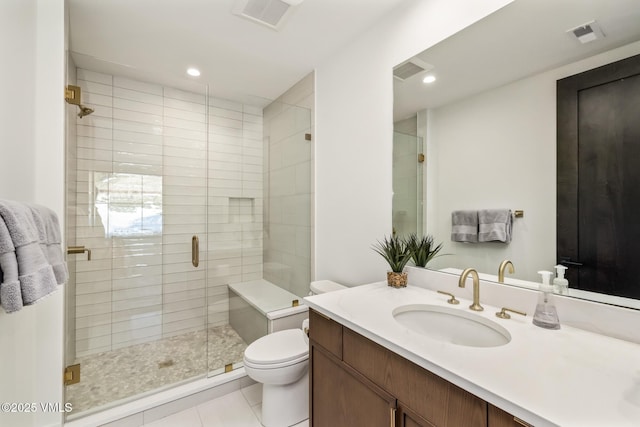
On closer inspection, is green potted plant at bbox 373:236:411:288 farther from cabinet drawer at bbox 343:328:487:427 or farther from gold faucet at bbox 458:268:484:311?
cabinet drawer at bbox 343:328:487:427

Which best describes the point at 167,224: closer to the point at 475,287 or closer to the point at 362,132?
the point at 362,132

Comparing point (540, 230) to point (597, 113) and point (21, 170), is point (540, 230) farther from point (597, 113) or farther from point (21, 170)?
point (21, 170)

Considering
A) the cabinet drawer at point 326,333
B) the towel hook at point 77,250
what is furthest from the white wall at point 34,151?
the cabinet drawer at point 326,333

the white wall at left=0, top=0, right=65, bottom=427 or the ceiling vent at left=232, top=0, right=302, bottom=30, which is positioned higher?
the ceiling vent at left=232, top=0, right=302, bottom=30

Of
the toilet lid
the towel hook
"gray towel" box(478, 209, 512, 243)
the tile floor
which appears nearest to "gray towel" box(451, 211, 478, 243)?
"gray towel" box(478, 209, 512, 243)

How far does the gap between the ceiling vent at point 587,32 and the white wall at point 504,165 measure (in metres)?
0.08

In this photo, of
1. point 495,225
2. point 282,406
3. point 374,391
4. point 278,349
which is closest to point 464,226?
point 495,225

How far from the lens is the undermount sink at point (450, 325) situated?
1.05 m

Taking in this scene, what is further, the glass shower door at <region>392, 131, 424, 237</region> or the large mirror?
the glass shower door at <region>392, 131, 424, 237</region>

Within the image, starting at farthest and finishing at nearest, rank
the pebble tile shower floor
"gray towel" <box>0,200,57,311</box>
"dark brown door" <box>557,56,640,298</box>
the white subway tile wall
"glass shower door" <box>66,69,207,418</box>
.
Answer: the white subway tile wall → "glass shower door" <box>66,69,207,418</box> → the pebble tile shower floor → "dark brown door" <box>557,56,640,298</box> → "gray towel" <box>0,200,57,311</box>

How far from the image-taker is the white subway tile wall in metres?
2.10

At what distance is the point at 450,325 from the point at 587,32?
4.12ft

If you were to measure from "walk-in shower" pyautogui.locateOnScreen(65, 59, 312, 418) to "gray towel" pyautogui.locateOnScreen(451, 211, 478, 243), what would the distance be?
131 cm

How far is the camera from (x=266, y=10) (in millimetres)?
1687
